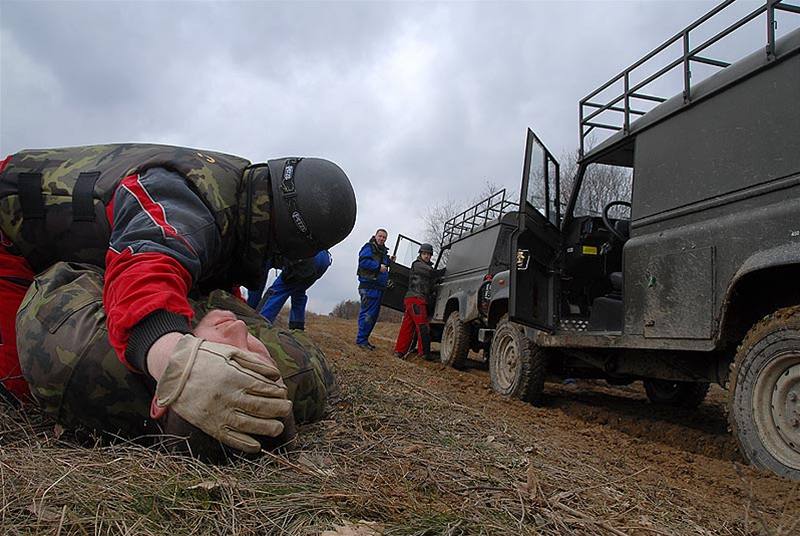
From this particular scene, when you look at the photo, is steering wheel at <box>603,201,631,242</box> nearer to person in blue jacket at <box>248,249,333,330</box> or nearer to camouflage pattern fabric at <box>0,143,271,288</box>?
person in blue jacket at <box>248,249,333,330</box>

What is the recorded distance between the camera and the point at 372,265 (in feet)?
31.9

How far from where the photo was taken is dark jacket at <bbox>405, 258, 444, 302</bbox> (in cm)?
933

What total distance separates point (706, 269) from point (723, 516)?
156cm

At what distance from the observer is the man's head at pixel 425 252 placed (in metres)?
9.69

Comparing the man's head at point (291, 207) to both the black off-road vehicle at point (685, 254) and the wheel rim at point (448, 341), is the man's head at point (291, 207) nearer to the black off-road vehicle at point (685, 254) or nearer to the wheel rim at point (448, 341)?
the black off-road vehicle at point (685, 254)

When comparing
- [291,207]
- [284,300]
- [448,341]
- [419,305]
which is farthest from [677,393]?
[291,207]

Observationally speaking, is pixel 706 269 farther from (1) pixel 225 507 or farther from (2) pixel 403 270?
(2) pixel 403 270

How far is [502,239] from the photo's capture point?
7.38 meters

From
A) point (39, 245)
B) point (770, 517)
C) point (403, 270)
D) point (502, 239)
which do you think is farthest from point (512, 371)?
point (403, 270)

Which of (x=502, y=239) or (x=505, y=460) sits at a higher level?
(x=502, y=239)

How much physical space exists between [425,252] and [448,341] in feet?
6.95

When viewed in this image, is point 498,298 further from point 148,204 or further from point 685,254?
point 148,204

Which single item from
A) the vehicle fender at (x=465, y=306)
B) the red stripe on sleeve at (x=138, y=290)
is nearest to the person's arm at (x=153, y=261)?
the red stripe on sleeve at (x=138, y=290)

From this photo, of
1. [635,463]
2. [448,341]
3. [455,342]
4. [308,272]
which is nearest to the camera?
[635,463]
